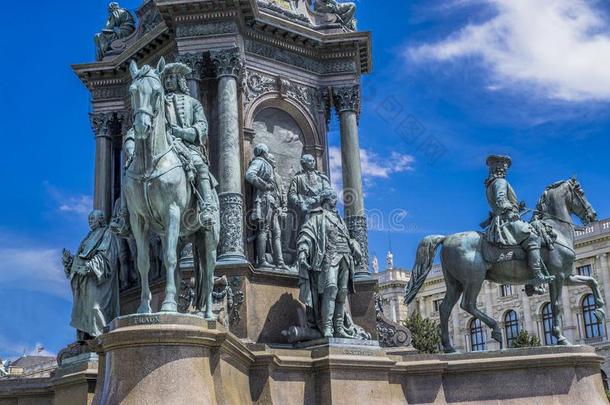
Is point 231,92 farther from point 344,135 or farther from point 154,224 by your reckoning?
point 154,224

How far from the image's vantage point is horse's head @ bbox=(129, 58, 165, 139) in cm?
1153

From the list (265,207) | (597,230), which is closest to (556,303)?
(265,207)

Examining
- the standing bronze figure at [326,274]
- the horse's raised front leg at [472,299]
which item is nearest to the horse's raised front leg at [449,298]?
the horse's raised front leg at [472,299]

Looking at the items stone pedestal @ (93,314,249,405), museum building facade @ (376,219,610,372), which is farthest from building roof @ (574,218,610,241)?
stone pedestal @ (93,314,249,405)

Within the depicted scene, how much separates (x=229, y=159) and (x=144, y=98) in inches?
195

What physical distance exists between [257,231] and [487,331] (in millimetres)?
66182

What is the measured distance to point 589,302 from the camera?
6988 cm

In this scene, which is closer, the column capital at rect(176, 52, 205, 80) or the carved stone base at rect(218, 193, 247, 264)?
the carved stone base at rect(218, 193, 247, 264)

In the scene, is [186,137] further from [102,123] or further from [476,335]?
[476,335]

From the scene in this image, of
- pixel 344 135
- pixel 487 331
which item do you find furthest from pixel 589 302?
pixel 344 135

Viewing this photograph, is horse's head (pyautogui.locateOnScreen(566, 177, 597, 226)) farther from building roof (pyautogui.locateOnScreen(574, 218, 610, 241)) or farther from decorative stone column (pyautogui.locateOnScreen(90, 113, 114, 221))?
building roof (pyautogui.locateOnScreen(574, 218, 610, 241))

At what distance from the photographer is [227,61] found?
1694cm

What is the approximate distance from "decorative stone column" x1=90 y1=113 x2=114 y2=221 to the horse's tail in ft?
26.2

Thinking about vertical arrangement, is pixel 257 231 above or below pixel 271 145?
below
